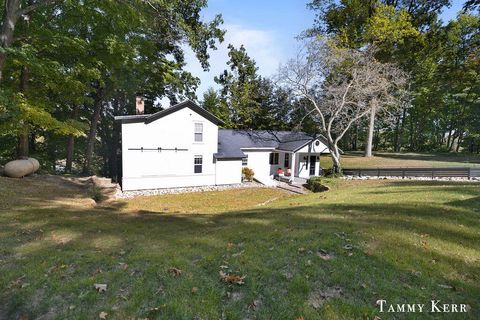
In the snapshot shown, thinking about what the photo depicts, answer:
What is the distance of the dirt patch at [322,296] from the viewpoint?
3746 millimetres

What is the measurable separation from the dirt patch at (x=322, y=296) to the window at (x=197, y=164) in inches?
699

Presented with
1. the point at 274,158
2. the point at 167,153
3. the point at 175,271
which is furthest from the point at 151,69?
the point at 175,271

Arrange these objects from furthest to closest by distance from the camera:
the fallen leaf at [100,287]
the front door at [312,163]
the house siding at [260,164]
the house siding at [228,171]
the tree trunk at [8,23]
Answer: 1. the front door at [312,163]
2. the house siding at [260,164]
3. the house siding at [228,171]
4. the tree trunk at [8,23]
5. the fallen leaf at [100,287]

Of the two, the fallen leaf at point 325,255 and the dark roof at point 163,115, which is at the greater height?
the dark roof at point 163,115

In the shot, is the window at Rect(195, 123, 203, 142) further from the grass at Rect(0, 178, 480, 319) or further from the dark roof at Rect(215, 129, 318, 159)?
the grass at Rect(0, 178, 480, 319)

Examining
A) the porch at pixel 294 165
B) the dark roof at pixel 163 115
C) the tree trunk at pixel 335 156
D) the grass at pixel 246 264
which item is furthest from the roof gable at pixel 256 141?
the grass at pixel 246 264

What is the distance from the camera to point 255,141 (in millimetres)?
25781

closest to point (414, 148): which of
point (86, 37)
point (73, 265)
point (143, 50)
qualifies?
point (143, 50)

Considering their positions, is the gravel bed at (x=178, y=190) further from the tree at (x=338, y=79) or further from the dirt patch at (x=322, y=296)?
the dirt patch at (x=322, y=296)

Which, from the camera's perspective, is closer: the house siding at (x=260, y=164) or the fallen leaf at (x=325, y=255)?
the fallen leaf at (x=325, y=255)

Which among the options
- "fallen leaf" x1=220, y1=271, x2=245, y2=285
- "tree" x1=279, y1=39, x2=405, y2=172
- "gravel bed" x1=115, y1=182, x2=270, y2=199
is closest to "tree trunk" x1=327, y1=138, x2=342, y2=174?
"tree" x1=279, y1=39, x2=405, y2=172

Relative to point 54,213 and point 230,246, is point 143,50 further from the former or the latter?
point 230,246

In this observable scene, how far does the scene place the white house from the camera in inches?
736

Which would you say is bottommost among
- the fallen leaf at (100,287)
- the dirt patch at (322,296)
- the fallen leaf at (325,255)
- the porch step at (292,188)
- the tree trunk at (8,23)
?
the porch step at (292,188)
